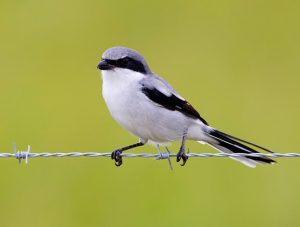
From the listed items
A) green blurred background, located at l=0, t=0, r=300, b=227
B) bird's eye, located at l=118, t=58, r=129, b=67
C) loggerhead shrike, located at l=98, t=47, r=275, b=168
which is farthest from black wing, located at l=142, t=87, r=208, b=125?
green blurred background, located at l=0, t=0, r=300, b=227

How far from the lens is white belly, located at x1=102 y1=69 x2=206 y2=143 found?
5.98 meters

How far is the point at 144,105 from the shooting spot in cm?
601

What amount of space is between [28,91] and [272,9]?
352 centimetres

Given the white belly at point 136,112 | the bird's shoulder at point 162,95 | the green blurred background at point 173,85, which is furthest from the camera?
the green blurred background at point 173,85

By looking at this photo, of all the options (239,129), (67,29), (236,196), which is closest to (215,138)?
(236,196)

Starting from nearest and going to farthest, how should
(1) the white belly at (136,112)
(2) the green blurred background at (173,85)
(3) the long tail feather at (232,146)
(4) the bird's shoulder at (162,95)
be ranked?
(1) the white belly at (136,112)
(4) the bird's shoulder at (162,95)
(3) the long tail feather at (232,146)
(2) the green blurred background at (173,85)

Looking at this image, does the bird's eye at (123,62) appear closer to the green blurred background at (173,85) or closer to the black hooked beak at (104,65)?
the black hooked beak at (104,65)

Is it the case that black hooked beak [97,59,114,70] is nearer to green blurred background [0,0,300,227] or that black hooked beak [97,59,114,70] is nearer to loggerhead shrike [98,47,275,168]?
loggerhead shrike [98,47,275,168]

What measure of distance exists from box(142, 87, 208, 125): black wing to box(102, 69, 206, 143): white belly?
0.10ft

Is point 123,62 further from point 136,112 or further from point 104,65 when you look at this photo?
point 136,112

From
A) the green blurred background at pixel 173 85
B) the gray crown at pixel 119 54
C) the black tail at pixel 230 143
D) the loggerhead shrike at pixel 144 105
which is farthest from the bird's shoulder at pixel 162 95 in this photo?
the green blurred background at pixel 173 85

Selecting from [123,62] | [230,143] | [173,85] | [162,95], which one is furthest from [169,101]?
[173,85]

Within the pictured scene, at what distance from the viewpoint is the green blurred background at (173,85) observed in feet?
25.7

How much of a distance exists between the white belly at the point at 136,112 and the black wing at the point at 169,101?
0.03 meters
